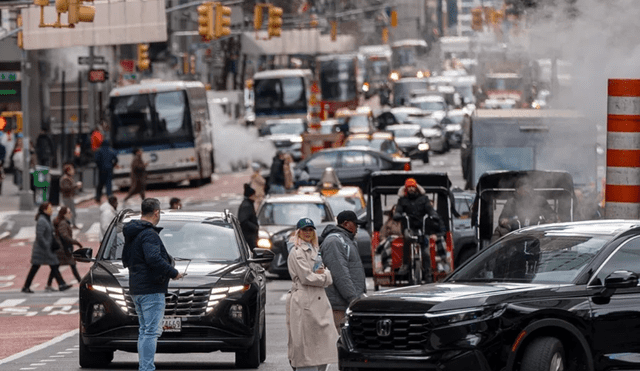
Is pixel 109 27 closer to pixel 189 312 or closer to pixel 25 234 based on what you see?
pixel 25 234

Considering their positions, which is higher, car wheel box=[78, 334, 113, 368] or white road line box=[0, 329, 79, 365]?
car wheel box=[78, 334, 113, 368]

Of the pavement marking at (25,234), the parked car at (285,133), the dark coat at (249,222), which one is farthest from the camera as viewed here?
the parked car at (285,133)

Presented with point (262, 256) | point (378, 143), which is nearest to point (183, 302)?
point (262, 256)

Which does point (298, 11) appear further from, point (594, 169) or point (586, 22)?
point (586, 22)

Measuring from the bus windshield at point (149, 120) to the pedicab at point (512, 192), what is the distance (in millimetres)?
25223

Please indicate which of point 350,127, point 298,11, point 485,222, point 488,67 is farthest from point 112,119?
point 298,11

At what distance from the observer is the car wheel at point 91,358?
14684 mm

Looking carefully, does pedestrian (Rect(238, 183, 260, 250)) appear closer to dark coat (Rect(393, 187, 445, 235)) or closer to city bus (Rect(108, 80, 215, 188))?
dark coat (Rect(393, 187, 445, 235))

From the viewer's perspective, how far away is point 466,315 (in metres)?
10.9

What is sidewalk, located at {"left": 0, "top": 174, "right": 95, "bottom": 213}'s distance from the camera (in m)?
41.9

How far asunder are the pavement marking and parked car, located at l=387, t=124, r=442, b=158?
794 inches

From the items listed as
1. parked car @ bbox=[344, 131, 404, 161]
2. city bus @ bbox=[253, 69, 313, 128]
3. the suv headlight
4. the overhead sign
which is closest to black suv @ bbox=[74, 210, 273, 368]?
the suv headlight

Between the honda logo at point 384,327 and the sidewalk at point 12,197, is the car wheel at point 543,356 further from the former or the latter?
the sidewalk at point 12,197

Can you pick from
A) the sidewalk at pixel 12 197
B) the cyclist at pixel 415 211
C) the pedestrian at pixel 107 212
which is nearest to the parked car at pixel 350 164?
the sidewalk at pixel 12 197
